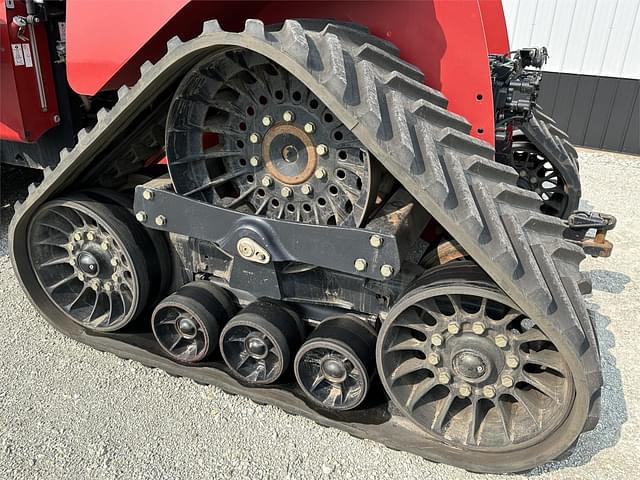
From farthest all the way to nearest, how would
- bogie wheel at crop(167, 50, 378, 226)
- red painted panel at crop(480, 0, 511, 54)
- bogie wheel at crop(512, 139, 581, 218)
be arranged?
bogie wheel at crop(512, 139, 581, 218) → red painted panel at crop(480, 0, 511, 54) → bogie wheel at crop(167, 50, 378, 226)

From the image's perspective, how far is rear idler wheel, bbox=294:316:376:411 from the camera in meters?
2.33

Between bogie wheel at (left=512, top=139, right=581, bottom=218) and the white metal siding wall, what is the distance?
342 cm

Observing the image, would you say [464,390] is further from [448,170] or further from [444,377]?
[448,170]

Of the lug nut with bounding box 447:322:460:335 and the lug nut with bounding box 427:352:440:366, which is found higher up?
the lug nut with bounding box 447:322:460:335

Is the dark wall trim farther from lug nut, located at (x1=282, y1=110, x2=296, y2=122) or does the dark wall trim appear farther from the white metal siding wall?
lug nut, located at (x1=282, y1=110, x2=296, y2=122)

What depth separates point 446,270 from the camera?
2.19 metres

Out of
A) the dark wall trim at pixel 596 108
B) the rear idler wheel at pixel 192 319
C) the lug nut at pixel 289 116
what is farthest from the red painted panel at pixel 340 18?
the dark wall trim at pixel 596 108

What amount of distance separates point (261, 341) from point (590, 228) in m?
1.71

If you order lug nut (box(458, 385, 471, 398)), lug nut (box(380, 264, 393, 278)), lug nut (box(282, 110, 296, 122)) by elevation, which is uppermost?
lug nut (box(282, 110, 296, 122))

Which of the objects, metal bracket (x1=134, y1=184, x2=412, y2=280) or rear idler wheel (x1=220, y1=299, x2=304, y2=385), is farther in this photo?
rear idler wheel (x1=220, y1=299, x2=304, y2=385)

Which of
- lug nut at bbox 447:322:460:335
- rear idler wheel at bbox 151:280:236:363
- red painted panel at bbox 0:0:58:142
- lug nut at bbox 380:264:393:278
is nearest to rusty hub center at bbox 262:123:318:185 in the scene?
lug nut at bbox 380:264:393:278

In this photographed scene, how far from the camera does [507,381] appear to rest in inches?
84.4

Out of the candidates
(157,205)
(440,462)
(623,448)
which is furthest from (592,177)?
(157,205)

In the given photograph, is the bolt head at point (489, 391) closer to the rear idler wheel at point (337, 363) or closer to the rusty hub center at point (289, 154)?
the rear idler wheel at point (337, 363)
